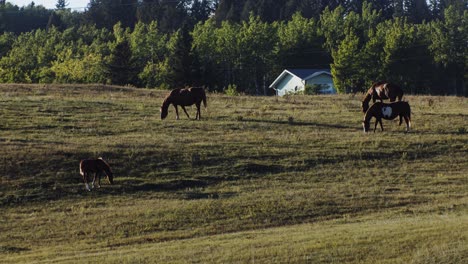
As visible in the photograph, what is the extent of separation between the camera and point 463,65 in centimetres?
9650

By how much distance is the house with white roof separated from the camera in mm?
93438

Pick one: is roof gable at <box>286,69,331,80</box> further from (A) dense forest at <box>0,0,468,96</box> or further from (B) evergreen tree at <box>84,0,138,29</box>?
(B) evergreen tree at <box>84,0,138,29</box>

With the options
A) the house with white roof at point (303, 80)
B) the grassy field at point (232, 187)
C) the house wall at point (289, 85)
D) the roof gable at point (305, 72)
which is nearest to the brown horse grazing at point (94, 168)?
the grassy field at point (232, 187)

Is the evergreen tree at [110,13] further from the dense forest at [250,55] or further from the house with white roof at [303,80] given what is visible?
the house with white roof at [303,80]

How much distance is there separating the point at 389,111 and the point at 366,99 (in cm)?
448

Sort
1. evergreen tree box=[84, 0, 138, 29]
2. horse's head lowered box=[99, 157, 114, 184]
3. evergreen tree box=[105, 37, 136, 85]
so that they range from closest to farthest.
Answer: horse's head lowered box=[99, 157, 114, 184] → evergreen tree box=[105, 37, 136, 85] → evergreen tree box=[84, 0, 138, 29]

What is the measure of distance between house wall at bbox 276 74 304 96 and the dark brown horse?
1914 inches

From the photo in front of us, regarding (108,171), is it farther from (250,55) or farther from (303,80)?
(250,55)

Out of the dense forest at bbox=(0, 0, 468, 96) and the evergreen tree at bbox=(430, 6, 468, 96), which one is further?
the evergreen tree at bbox=(430, 6, 468, 96)

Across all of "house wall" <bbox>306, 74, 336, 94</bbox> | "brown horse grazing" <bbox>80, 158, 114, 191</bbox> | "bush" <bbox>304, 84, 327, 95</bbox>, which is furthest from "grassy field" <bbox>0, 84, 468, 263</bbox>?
"house wall" <bbox>306, 74, 336, 94</bbox>

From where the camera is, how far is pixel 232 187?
98.6ft

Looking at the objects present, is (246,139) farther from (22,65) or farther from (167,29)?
(167,29)

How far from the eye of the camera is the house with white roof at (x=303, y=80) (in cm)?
9344

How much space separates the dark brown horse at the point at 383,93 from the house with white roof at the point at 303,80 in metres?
48.4
